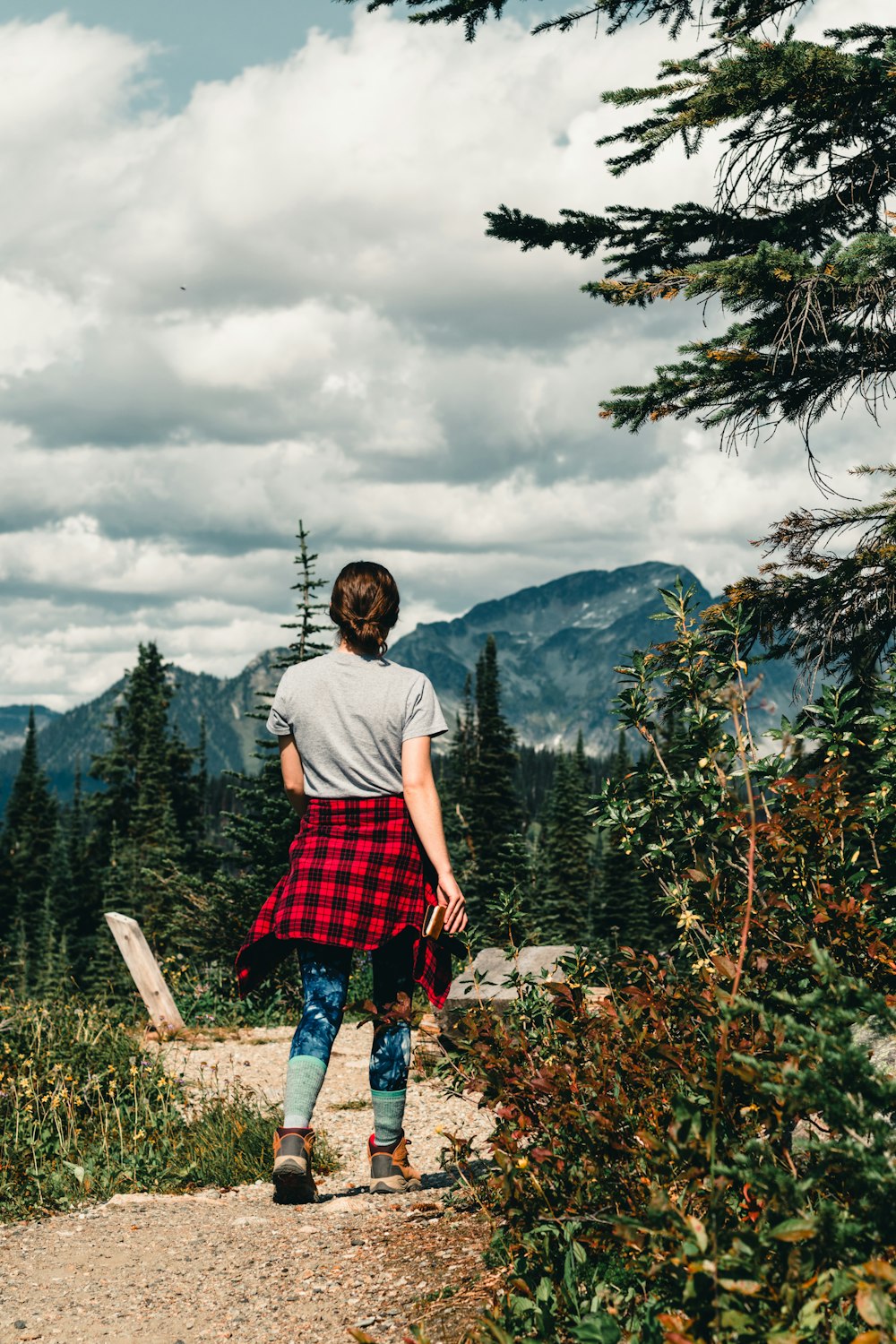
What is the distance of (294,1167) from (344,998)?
66 centimetres

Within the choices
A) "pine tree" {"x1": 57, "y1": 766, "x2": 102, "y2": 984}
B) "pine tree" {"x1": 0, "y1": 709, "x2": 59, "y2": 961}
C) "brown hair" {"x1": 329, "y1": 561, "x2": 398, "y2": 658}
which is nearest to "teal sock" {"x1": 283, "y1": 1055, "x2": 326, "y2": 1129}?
"brown hair" {"x1": 329, "y1": 561, "x2": 398, "y2": 658}

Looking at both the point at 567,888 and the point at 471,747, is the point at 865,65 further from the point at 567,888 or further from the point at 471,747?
the point at 471,747

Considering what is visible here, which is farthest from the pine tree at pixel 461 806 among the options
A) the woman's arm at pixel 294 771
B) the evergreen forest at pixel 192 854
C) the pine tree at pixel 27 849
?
the pine tree at pixel 27 849

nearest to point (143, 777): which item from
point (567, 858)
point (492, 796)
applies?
point (492, 796)

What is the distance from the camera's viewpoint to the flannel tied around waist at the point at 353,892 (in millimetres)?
4195

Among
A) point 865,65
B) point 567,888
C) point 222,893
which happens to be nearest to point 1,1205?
point 865,65

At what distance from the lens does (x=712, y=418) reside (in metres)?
6.81

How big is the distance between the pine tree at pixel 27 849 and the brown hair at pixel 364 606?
52.7 m

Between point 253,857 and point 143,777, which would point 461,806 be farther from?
point 253,857

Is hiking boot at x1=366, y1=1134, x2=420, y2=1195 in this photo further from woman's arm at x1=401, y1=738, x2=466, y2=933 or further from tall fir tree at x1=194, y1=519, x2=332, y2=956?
tall fir tree at x1=194, y1=519, x2=332, y2=956

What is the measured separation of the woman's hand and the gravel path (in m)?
1.04

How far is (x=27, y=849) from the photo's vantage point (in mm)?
66562

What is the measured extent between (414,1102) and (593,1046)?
180 inches

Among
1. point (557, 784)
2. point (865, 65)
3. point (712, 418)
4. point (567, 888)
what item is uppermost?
point (865, 65)
